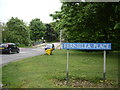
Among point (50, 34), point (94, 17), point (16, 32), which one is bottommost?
point (94, 17)

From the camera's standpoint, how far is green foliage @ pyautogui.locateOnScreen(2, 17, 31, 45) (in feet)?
115

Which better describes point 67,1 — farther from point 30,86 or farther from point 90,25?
point 30,86

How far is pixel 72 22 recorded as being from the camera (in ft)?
46.3

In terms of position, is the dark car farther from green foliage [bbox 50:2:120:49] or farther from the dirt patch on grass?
the dirt patch on grass

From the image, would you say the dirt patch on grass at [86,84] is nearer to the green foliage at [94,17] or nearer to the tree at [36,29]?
the green foliage at [94,17]

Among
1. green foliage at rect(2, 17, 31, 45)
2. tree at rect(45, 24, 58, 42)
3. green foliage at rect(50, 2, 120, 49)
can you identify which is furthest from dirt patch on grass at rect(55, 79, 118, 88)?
tree at rect(45, 24, 58, 42)

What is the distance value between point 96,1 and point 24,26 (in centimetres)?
3396

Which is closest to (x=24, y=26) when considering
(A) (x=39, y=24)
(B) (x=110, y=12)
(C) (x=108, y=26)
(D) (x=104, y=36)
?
(A) (x=39, y=24)

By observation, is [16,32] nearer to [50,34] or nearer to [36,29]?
[36,29]

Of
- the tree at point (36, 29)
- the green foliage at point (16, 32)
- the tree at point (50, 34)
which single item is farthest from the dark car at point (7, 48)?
the tree at point (50, 34)

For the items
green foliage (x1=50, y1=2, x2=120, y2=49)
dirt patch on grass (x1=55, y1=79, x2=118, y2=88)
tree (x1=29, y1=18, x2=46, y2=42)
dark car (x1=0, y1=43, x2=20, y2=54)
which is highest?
tree (x1=29, y1=18, x2=46, y2=42)

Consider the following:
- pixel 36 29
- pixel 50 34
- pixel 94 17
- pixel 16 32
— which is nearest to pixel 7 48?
pixel 94 17

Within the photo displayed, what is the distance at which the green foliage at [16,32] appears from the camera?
35.1 meters

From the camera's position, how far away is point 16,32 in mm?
38500
